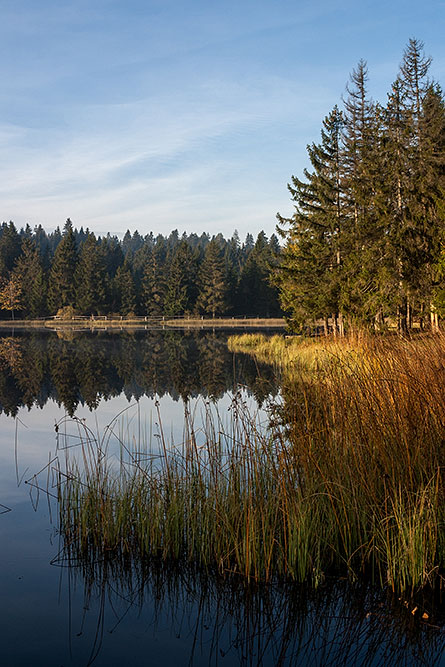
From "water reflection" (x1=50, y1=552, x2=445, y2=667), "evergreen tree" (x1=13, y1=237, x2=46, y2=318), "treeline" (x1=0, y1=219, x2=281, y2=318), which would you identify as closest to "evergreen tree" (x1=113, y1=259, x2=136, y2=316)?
"treeline" (x1=0, y1=219, x2=281, y2=318)

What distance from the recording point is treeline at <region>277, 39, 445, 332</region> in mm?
22547

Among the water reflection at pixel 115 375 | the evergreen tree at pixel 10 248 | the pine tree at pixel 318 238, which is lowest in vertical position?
the water reflection at pixel 115 375

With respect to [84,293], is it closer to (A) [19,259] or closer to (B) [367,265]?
(A) [19,259]

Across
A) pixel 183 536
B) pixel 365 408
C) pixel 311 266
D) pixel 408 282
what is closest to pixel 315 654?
pixel 183 536

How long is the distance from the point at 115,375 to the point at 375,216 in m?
12.6

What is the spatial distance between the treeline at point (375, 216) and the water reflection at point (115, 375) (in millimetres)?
4642

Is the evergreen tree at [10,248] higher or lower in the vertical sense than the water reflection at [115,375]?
higher

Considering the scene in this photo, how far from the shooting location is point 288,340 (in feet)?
99.2

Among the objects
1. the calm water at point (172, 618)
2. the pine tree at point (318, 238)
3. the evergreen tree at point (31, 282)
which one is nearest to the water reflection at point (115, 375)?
the pine tree at point (318, 238)

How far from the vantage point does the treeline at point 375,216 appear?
22.5m

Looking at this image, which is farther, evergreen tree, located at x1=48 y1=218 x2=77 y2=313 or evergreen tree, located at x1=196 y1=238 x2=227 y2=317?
evergreen tree, located at x1=48 y1=218 x2=77 y2=313

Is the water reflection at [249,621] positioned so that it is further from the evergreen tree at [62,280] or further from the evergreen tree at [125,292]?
the evergreen tree at [62,280]

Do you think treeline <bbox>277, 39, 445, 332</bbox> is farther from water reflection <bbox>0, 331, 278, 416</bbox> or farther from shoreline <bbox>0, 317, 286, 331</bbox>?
shoreline <bbox>0, 317, 286, 331</bbox>

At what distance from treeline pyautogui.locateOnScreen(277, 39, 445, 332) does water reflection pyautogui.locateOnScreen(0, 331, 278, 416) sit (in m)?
4.64
